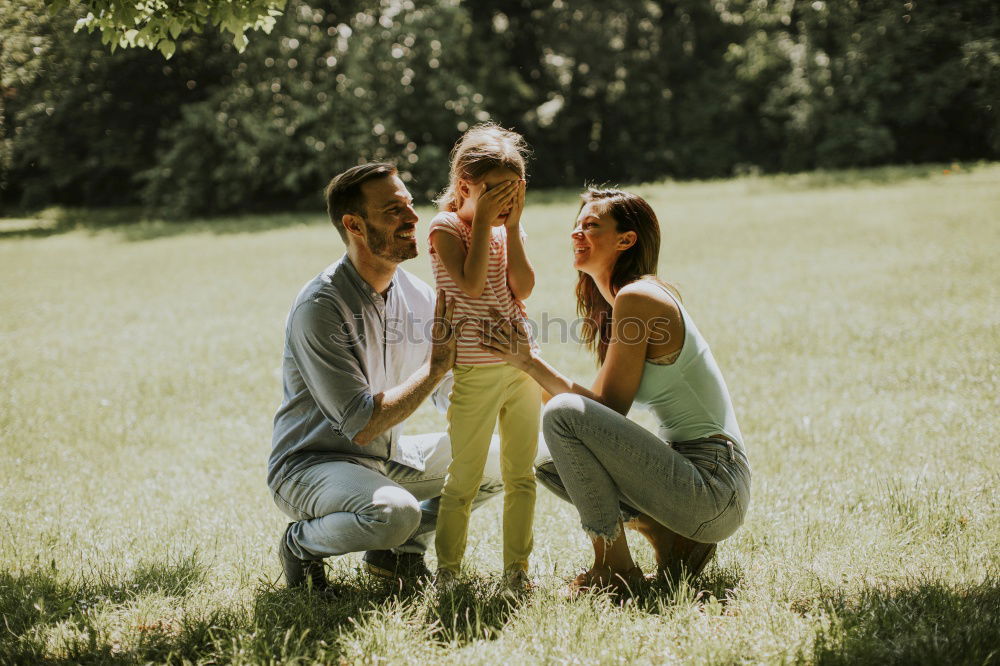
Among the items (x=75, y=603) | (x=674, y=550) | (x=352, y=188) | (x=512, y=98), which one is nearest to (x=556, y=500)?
(x=674, y=550)

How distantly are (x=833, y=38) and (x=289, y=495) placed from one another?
29.6 metres

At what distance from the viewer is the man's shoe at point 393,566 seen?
348cm

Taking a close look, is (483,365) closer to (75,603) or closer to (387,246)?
(387,246)

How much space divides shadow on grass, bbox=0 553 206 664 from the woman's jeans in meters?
1.67

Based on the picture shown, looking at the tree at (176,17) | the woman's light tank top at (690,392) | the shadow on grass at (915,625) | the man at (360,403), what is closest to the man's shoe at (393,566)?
the man at (360,403)

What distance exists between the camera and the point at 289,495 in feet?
10.9

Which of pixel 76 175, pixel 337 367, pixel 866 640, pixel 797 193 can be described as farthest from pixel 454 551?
pixel 76 175

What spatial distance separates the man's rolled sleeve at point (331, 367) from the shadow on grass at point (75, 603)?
3.35ft

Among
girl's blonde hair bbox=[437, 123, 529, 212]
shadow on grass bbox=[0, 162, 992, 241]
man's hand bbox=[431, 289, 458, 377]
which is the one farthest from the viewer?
shadow on grass bbox=[0, 162, 992, 241]

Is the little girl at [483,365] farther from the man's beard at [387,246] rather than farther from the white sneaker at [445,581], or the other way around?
the man's beard at [387,246]

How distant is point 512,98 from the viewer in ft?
96.9

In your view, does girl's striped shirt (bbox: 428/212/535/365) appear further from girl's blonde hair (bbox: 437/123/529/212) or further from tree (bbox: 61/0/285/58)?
tree (bbox: 61/0/285/58)

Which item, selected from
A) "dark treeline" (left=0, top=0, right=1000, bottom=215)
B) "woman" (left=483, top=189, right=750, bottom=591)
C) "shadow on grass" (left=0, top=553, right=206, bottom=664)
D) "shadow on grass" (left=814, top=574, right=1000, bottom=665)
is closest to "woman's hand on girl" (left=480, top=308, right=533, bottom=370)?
"woman" (left=483, top=189, right=750, bottom=591)

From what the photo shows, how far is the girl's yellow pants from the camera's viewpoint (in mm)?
3279
